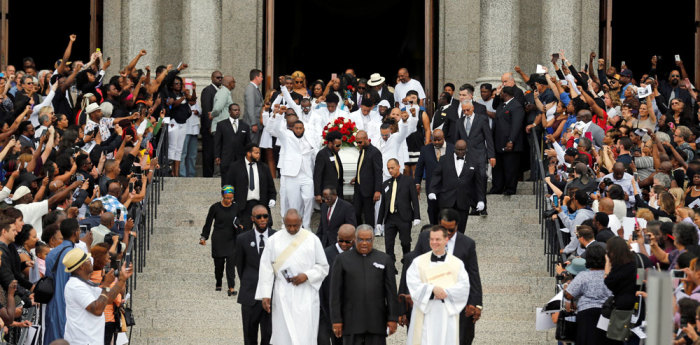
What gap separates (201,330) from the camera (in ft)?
54.3

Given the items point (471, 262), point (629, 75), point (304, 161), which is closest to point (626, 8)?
point (629, 75)

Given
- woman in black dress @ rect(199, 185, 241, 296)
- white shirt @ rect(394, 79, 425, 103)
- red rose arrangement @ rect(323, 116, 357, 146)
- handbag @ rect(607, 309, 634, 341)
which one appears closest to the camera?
handbag @ rect(607, 309, 634, 341)

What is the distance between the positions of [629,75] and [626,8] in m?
10.6

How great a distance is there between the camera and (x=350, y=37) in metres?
32.2

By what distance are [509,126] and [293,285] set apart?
26.3 feet

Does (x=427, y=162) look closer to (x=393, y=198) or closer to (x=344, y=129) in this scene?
(x=393, y=198)

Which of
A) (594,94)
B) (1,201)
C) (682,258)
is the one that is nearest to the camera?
(682,258)

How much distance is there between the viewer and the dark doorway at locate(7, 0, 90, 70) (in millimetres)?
32531

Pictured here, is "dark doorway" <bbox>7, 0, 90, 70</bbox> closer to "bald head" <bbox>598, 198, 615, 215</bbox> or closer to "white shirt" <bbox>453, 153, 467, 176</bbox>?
"white shirt" <bbox>453, 153, 467, 176</bbox>

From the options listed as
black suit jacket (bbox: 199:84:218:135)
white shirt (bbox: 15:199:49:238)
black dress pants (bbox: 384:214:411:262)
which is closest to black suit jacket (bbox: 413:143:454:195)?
black dress pants (bbox: 384:214:411:262)

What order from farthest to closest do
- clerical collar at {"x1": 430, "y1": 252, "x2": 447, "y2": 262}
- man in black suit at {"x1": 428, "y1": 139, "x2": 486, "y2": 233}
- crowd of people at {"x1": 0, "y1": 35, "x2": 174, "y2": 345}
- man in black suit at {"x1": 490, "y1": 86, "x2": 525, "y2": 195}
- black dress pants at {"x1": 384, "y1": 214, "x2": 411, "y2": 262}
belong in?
1. man in black suit at {"x1": 490, "y1": 86, "x2": 525, "y2": 195}
2. man in black suit at {"x1": 428, "y1": 139, "x2": 486, "y2": 233}
3. black dress pants at {"x1": 384, "y1": 214, "x2": 411, "y2": 262}
4. clerical collar at {"x1": 430, "y1": 252, "x2": 447, "y2": 262}
5. crowd of people at {"x1": 0, "y1": 35, "x2": 174, "y2": 345}

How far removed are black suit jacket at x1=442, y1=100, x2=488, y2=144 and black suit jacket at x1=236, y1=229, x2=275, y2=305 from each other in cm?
626

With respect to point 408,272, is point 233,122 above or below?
above

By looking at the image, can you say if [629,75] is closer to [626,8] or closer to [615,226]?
[615,226]
